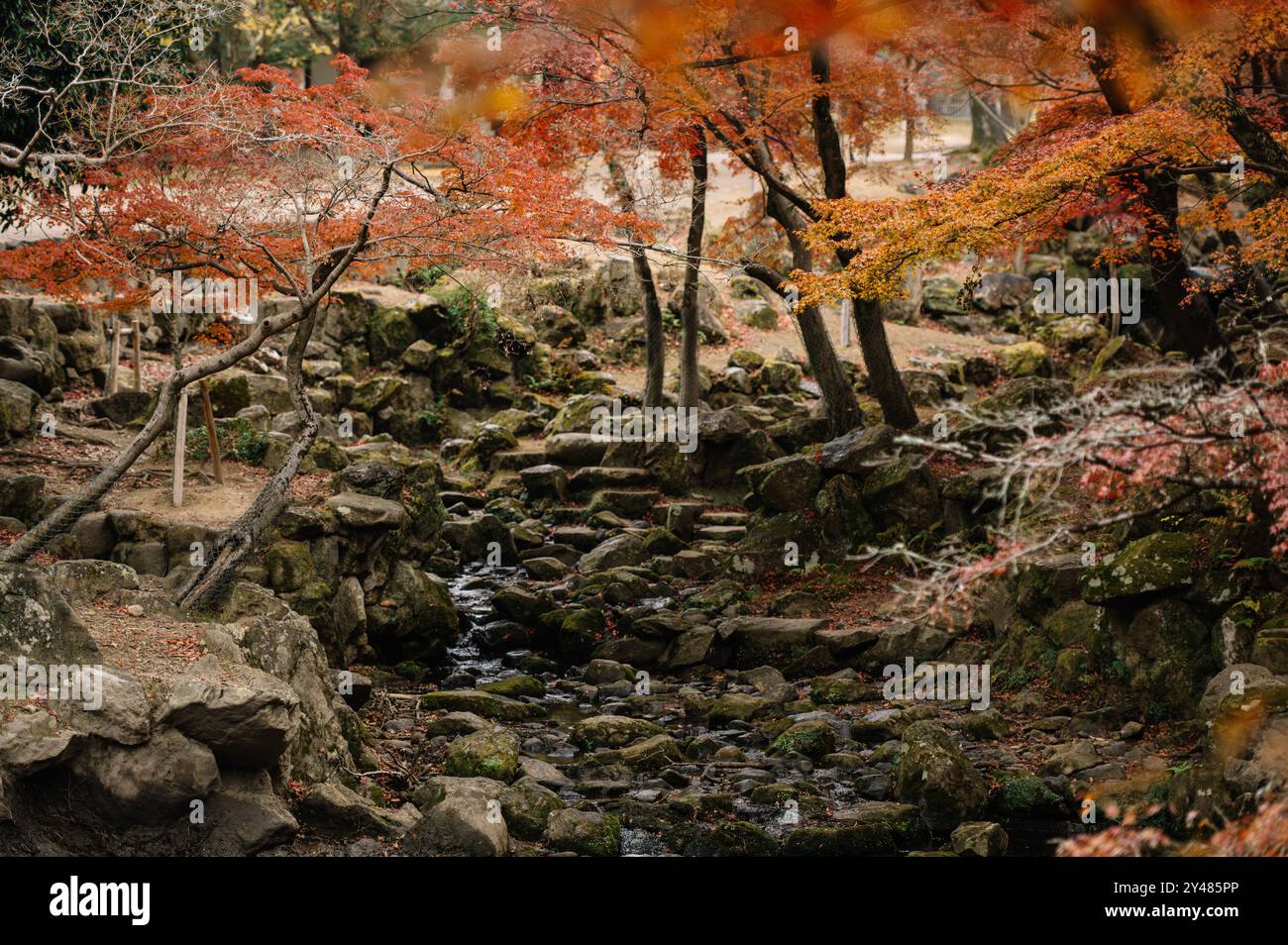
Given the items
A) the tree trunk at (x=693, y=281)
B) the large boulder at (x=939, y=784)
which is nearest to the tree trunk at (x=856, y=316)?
the tree trunk at (x=693, y=281)

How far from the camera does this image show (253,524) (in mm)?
12398

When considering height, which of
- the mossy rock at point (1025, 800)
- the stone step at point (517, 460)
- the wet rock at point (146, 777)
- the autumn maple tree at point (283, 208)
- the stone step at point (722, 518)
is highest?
the autumn maple tree at point (283, 208)

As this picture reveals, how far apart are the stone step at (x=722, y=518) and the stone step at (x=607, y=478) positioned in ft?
6.47

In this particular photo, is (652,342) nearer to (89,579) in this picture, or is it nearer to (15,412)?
(15,412)

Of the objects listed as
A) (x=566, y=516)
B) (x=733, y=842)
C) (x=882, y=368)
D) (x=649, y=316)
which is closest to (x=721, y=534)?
(x=566, y=516)

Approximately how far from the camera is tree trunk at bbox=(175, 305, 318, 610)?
11.7 m

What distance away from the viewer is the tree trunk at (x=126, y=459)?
1106 centimetres

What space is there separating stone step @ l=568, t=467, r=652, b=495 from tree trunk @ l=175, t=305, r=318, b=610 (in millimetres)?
8429

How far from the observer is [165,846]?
8398 millimetres

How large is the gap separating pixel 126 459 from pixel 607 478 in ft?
36.4

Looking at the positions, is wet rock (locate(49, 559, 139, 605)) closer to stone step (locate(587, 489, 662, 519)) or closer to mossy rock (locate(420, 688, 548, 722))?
mossy rock (locate(420, 688, 548, 722))

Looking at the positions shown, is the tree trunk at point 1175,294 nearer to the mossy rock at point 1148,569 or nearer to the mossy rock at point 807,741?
the mossy rock at point 1148,569

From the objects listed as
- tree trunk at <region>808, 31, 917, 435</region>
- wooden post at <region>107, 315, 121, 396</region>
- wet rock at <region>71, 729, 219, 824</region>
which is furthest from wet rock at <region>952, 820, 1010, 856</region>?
wooden post at <region>107, 315, 121, 396</region>

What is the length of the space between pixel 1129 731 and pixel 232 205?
1238 centimetres
